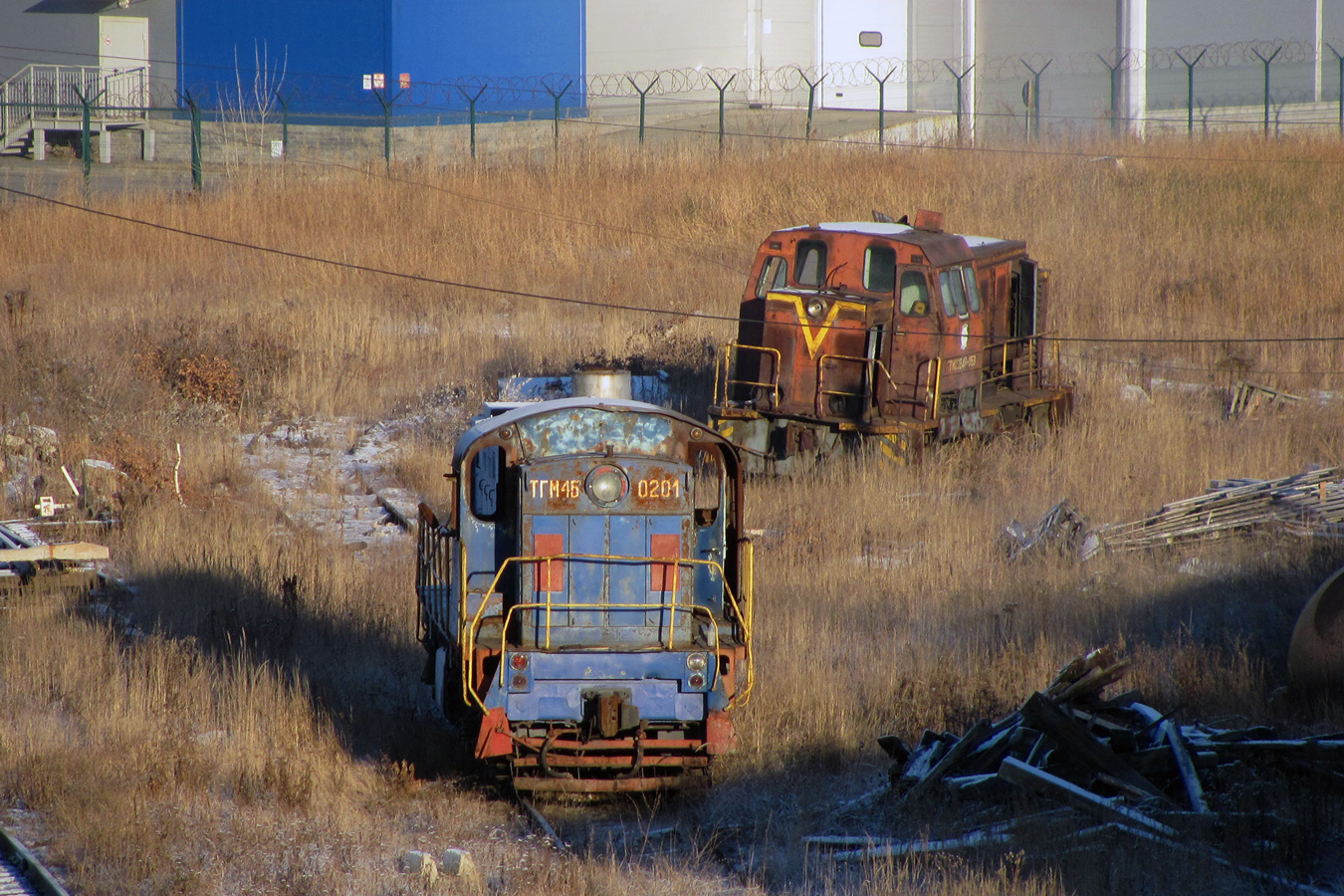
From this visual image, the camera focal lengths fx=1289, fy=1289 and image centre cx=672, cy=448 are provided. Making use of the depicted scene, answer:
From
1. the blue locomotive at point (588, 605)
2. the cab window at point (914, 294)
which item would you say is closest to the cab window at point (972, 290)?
the cab window at point (914, 294)

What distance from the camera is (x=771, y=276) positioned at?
15734 mm

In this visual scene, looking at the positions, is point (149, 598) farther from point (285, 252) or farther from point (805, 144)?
point (805, 144)

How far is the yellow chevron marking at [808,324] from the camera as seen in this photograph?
14.8 m

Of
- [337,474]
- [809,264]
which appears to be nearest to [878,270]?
[809,264]

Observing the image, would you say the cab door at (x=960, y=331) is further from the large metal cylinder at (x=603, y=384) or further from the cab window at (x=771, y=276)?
the large metal cylinder at (x=603, y=384)

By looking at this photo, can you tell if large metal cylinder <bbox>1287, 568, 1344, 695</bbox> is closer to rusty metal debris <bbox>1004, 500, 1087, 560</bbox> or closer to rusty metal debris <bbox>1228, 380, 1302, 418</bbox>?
rusty metal debris <bbox>1004, 500, 1087, 560</bbox>

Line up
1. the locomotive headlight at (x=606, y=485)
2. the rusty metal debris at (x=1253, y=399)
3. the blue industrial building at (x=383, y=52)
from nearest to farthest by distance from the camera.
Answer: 1. the locomotive headlight at (x=606, y=485)
2. the rusty metal debris at (x=1253, y=399)
3. the blue industrial building at (x=383, y=52)

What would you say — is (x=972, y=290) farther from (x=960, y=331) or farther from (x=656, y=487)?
(x=656, y=487)

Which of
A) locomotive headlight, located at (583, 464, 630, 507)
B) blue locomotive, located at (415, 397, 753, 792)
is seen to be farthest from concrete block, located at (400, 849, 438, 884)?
locomotive headlight, located at (583, 464, 630, 507)

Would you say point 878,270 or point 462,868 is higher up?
point 878,270

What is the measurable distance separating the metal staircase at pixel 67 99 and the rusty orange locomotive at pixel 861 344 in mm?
20493

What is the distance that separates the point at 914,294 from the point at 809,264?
1.37m

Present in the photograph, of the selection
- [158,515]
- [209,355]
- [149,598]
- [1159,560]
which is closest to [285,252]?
[209,355]

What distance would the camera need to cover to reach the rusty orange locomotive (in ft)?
48.4
